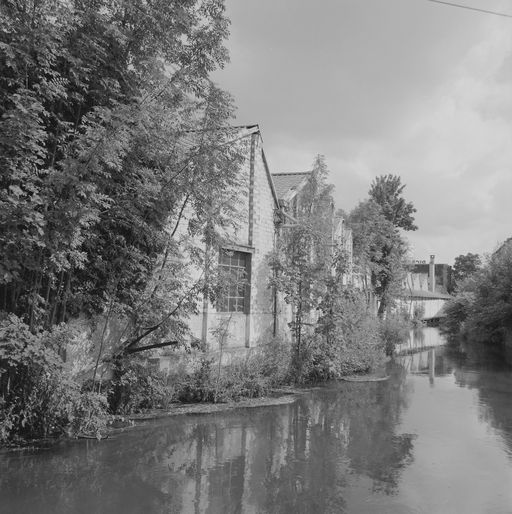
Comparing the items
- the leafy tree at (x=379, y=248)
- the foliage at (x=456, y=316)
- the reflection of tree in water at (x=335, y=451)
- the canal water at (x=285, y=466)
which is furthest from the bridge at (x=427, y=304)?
the canal water at (x=285, y=466)

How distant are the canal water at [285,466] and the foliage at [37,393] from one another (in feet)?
1.25

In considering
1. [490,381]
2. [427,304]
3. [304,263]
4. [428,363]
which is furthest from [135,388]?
[427,304]

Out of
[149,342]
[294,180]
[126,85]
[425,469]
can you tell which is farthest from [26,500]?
[294,180]

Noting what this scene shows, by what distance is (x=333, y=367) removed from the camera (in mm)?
13938

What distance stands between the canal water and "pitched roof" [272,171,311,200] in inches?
351

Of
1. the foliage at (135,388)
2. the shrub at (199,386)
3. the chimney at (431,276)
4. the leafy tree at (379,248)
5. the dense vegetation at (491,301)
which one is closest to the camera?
the foliage at (135,388)

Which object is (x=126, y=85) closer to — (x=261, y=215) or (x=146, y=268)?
(x=146, y=268)

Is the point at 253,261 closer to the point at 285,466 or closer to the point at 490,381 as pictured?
the point at 285,466

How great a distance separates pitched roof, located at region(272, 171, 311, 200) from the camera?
17641 mm

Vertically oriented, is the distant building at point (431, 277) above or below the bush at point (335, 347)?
above

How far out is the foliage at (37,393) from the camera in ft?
21.6

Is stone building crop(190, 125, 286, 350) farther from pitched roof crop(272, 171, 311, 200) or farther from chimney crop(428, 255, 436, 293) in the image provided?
chimney crop(428, 255, 436, 293)

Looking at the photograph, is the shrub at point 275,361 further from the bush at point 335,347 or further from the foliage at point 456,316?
the foliage at point 456,316

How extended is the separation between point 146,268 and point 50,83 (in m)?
3.51
